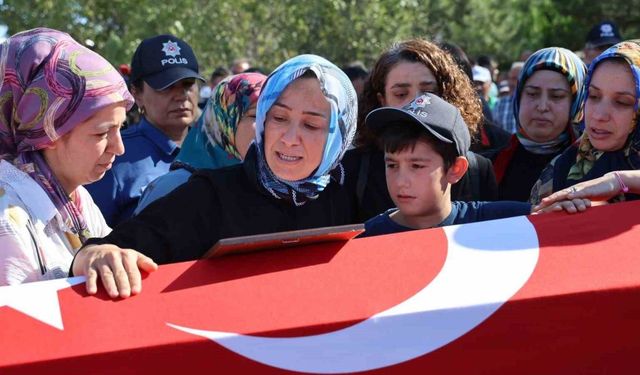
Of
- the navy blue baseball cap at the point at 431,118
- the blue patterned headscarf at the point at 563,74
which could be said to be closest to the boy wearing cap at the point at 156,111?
the navy blue baseball cap at the point at 431,118

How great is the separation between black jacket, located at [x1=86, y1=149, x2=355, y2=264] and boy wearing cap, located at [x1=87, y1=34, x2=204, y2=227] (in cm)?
176

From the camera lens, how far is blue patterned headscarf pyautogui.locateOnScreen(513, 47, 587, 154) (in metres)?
4.78

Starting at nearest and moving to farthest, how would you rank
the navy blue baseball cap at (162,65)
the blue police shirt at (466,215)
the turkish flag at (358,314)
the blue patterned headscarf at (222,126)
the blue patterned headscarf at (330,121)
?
the turkish flag at (358,314) → the blue patterned headscarf at (330,121) → the blue police shirt at (466,215) → the blue patterned headscarf at (222,126) → the navy blue baseball cap at (162,65)

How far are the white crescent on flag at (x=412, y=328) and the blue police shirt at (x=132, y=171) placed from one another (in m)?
2.36

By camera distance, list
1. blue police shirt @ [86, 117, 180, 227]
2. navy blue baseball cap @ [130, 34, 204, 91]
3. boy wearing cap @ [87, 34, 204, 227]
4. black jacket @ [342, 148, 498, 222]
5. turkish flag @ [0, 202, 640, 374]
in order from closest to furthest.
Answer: turkish flag @ [0, 202, 640, 374], black jacket @ [342, 148, 498, 222], blue police shirt @ [86, 117, 180, 227], boy wearing cap @ [87, 34, 204, 227], navy blue baseball cap @ [130, 34, 204, 91]

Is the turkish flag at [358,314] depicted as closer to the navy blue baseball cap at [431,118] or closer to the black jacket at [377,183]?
the navy blue baseball cap at [431,118]

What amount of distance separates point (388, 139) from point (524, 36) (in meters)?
34.3

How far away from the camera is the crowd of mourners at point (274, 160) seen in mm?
2871

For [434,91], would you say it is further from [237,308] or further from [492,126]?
[237,308]

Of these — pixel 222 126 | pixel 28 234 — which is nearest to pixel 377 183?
pixel 222 126

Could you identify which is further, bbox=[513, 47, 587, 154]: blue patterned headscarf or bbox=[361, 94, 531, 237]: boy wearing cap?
bbox=[513, 47, 587, 154]: blue patterned headscarf

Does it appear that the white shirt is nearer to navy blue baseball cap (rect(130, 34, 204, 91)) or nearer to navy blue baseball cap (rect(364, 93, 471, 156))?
navy blue baseball cap (rect(364, 93, 471, 156))

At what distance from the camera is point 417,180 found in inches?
135

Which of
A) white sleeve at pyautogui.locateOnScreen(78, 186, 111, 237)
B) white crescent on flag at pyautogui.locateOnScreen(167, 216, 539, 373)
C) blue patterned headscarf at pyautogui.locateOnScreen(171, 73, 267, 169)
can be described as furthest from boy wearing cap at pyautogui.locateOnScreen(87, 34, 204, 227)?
white crescent on flag at pyautogui.locateOnScreen(167, 216, 539, 373)
